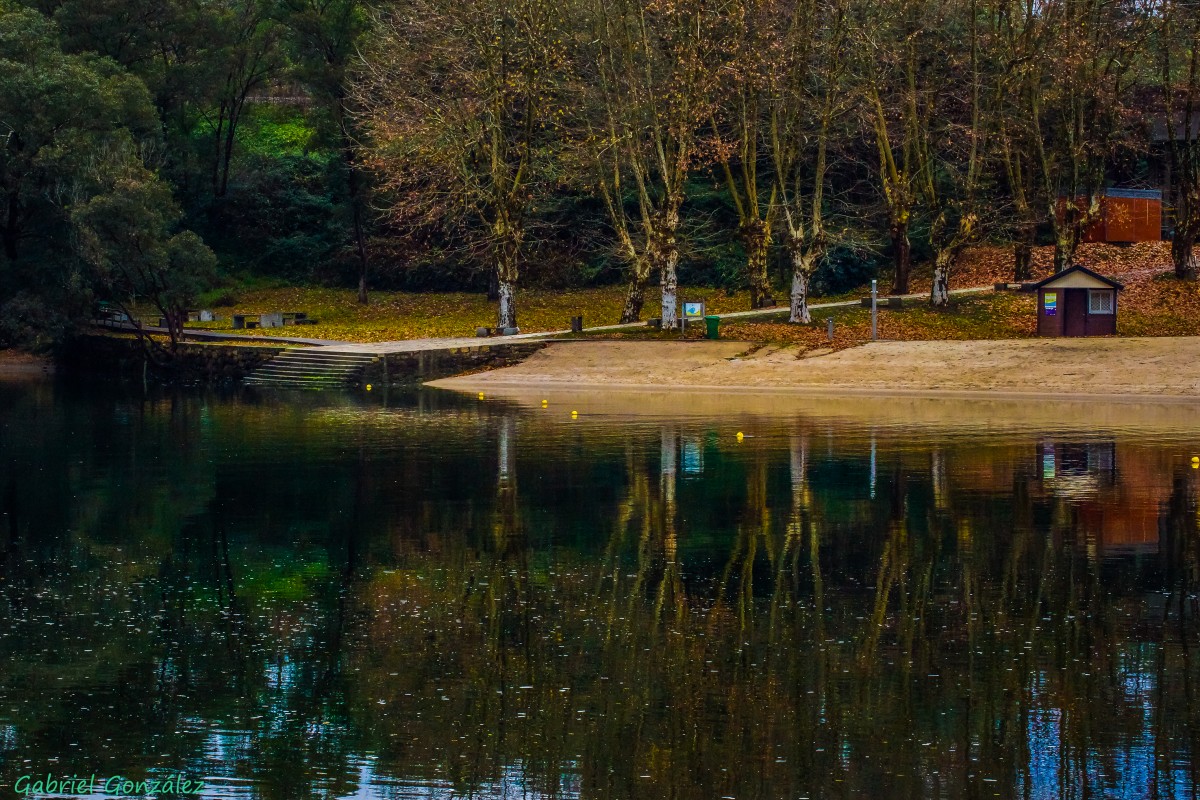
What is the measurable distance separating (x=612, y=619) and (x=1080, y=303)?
3787 cm

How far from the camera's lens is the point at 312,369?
54.7m

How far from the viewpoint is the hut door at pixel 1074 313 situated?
171ft

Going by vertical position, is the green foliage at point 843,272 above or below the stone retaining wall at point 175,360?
above

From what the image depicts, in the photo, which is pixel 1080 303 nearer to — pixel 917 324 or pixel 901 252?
pixel 917 324

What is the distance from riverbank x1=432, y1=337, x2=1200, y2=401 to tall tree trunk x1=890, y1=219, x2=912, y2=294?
8.88 metres

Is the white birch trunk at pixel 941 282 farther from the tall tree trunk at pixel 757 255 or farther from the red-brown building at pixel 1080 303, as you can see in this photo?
the tall tree trunk at pixel 757 255

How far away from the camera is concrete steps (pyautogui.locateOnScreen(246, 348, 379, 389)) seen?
175 ft

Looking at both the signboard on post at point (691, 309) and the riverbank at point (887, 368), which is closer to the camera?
the riverbank at point (887, 368)

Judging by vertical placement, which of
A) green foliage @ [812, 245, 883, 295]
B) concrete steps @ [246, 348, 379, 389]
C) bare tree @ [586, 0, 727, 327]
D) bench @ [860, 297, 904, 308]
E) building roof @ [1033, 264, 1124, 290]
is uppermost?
bare tree @ [586, 0, 727, 327]

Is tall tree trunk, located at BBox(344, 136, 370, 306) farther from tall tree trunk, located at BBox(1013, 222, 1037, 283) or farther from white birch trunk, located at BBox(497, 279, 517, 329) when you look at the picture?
Result: tall tree trunk, located at BBox(1013, 222, 1037, 283)

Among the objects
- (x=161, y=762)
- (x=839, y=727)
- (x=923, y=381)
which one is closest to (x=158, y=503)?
(x=161, y=762)

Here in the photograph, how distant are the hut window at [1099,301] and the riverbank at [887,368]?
7.40 ft

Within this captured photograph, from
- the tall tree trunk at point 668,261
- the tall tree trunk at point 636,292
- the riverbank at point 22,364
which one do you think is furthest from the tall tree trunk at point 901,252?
the riverbank at point 22,364

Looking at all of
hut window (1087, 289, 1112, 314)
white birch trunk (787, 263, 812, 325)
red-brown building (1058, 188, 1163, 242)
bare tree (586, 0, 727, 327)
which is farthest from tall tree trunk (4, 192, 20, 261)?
red-brown building (1058, 188, 1163, 242)
